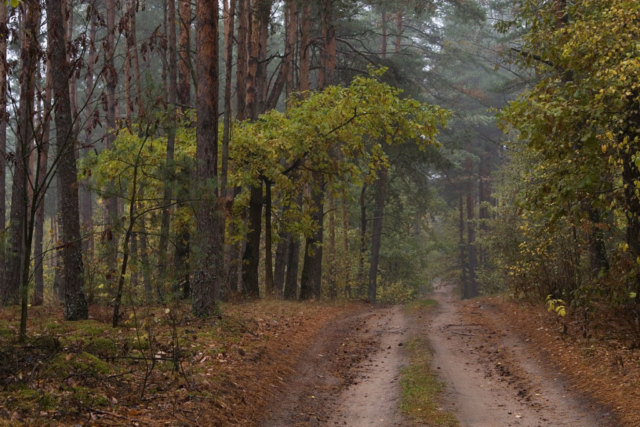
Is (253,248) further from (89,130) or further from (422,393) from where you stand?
(422,393)

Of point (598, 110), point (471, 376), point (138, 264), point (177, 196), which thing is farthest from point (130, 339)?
point (598, 110)

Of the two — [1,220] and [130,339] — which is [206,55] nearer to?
[130,339]

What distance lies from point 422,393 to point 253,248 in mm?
10886

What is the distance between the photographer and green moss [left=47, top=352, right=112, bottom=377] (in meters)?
6.11

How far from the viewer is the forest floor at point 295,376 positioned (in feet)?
19.2

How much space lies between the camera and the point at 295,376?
902cm

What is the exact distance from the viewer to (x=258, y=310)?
14406 mm

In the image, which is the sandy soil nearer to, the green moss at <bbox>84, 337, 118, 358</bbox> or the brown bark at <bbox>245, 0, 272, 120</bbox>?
the green moss at <bbox>84, 337, 118, 358</bbox>

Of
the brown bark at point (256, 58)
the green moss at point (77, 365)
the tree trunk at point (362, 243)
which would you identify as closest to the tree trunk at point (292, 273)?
the brown bark at point (256, 58)

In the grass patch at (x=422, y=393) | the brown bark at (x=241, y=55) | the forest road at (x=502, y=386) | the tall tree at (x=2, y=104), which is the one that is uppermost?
the brown bark at (x=241, y=55)

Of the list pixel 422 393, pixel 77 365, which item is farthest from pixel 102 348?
pixel 422 393

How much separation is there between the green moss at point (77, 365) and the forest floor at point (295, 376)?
0.07 feet

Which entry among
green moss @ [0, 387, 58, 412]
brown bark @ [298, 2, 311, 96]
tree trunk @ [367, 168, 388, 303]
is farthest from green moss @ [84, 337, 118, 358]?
tree trunk @ [367, 168, 388, 303]

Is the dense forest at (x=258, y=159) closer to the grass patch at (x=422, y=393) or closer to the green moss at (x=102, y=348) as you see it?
the green moss at (x=102, y=348)
